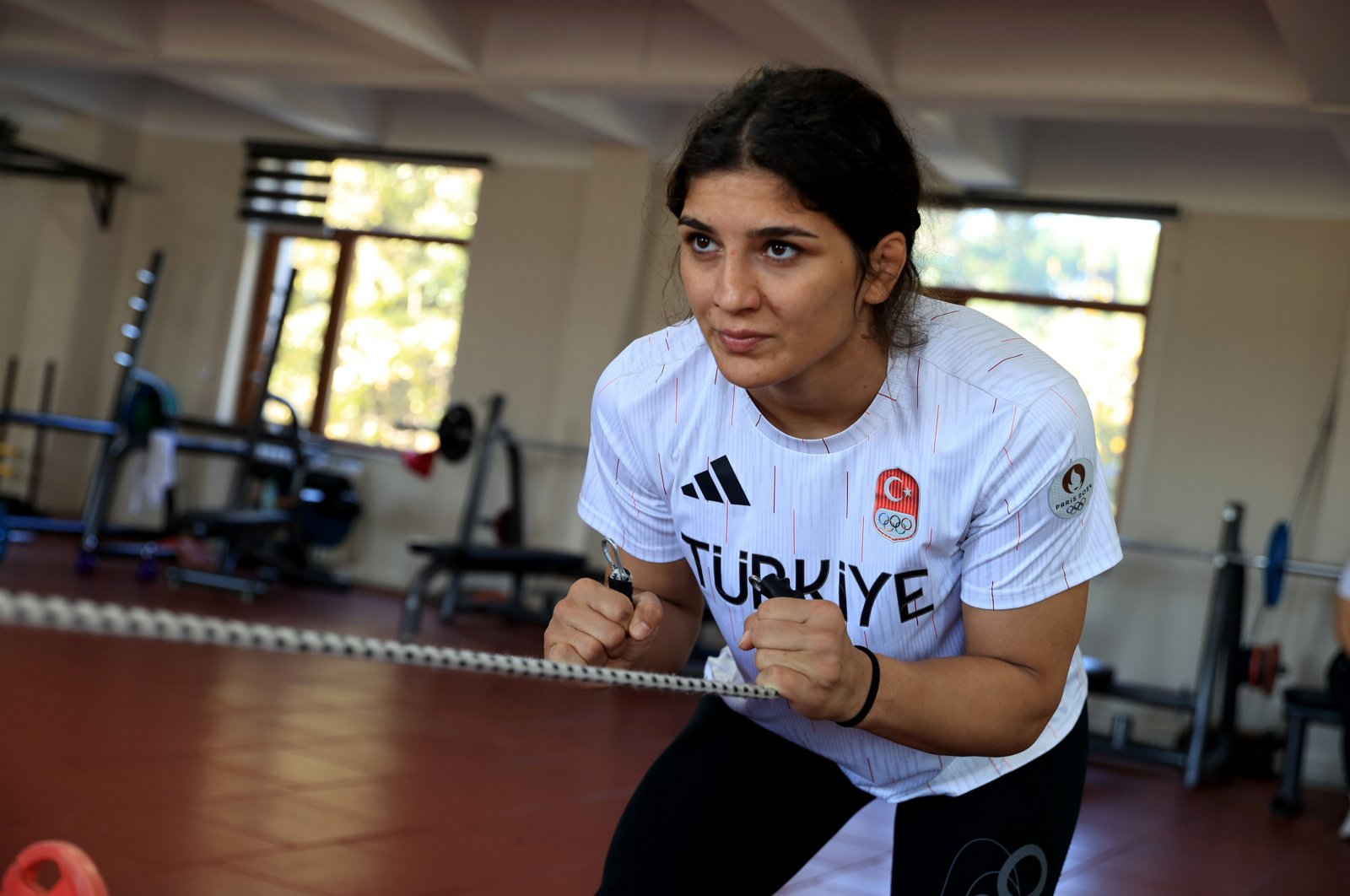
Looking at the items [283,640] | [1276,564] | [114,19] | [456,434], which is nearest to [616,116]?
[456,434]

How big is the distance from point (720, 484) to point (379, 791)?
2199 mm

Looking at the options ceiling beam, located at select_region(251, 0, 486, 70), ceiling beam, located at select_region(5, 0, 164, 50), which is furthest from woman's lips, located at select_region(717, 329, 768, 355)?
ceiling beam, located at select_region(5, 0, 164, 50)

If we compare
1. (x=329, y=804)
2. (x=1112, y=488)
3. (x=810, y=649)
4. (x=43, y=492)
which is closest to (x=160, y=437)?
(x=43, y=492)

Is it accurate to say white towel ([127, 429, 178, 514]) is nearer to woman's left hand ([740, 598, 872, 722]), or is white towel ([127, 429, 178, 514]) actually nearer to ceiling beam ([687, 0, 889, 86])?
ceiling beam ([687, 0, 889, 86])

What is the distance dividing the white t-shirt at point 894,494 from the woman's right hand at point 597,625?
0.11m

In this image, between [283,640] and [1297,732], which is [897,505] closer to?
[283,640]

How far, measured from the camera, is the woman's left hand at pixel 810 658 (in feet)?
3.79

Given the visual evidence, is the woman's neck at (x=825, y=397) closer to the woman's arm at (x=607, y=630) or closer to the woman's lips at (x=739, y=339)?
the woman's lips at (x=739, y=339)

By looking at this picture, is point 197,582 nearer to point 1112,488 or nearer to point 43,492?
point 43,492

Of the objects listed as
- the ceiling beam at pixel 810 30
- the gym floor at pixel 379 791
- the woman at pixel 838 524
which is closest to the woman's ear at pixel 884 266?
the woman at pixel 838 524

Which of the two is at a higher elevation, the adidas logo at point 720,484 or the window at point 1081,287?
the window at point 1081,287

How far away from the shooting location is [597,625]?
1.35 meters

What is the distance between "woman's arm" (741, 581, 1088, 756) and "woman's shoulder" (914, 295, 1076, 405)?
0.21 meters

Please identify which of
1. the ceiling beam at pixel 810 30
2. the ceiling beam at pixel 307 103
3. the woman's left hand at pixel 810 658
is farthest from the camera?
the ceiling beam at pixel 307 103
